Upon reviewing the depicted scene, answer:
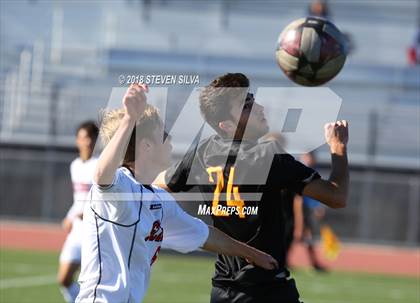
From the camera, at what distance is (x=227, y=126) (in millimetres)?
5125

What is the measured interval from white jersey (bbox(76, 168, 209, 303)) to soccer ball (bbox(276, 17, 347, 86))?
171 centimetres

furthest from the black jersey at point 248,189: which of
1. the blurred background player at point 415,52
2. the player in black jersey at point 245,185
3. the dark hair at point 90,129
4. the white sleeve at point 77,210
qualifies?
the blurred background player at point 415,52

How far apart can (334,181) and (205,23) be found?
17.7 meters

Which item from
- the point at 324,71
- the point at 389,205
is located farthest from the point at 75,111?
the point at 324,71

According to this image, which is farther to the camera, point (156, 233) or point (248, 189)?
point (248, 189)

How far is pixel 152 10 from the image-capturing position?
22.6 m

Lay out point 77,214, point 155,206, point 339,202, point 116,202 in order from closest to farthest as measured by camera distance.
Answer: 1. point 116,202
2. point 155,206
3. point 339,202
4. point 77,214

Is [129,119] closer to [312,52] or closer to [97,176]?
[97,176]

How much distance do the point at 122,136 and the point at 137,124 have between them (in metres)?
0.34

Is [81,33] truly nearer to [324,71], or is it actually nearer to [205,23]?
[205,23]

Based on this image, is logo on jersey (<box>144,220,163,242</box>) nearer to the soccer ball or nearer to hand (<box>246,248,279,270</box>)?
hand (<box>246,248,279,270</box>)

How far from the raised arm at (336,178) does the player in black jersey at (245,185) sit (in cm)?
4

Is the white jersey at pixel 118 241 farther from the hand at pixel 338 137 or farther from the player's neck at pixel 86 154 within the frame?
the player's neck at pixel 86 154

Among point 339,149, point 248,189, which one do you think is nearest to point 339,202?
point 339,149
